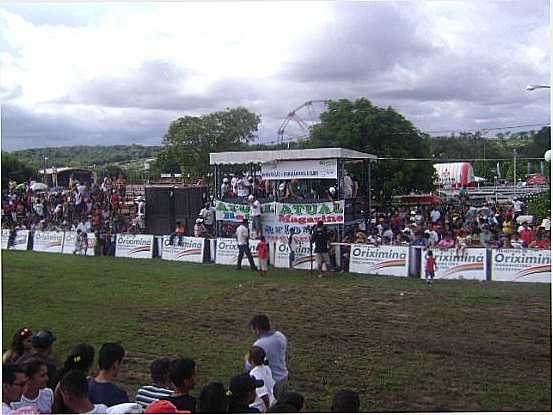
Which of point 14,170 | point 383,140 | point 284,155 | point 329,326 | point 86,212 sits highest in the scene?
point 383,140

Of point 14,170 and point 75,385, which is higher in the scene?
point 14,170

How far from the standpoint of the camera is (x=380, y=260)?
Answer: 35.3 ft

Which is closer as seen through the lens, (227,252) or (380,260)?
(380,260)

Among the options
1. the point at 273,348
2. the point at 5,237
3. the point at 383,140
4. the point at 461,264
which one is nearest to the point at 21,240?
the point at 5,237

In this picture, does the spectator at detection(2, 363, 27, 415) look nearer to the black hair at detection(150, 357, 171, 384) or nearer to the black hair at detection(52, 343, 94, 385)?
the black hair at detection(52, 343, 94, 385)

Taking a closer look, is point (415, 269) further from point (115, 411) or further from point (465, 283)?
point (115, 411)

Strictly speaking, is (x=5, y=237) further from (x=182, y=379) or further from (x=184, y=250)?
(x=182, y=379)

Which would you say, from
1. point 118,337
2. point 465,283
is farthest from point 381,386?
point 465,283

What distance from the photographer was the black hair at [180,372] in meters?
3.76

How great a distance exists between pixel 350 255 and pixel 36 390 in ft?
24.7

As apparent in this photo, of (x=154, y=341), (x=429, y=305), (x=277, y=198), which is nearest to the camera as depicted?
(x=154, y=341)

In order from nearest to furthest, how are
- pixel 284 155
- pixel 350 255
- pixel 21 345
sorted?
pixel 21 345 < pixel 284 155 < pixel 350 255

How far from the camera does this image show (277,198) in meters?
11.2

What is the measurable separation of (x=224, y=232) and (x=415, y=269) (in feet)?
12.4
